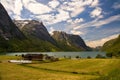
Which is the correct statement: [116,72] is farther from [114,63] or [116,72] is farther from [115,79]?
[114,63]

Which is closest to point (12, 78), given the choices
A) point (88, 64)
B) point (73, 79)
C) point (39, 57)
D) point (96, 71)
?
point (73, 79)

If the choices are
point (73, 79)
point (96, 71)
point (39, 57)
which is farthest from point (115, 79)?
point (39, 57)

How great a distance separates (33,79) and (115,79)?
79.0 feet

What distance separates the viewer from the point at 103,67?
255ft

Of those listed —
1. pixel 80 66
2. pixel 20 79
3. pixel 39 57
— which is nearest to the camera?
pixel 20 79

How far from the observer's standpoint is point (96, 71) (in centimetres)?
7319

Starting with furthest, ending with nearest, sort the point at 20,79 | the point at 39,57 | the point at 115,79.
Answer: the point at 39,57 < the point at 20,79 < the point at 115,79

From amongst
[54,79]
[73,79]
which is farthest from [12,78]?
[73,79]

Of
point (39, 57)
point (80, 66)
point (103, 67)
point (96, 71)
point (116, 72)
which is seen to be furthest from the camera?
point (39, 57)

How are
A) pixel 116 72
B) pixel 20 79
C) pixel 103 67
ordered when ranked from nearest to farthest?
pixel 116 72 → pixel 20 79 → pixel 103 67

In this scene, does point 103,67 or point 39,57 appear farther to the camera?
point 39,57

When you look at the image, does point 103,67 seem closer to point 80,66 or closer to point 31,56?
point 80,66

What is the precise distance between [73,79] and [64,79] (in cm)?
217

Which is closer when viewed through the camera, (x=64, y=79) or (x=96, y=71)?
(x=64, y=79)
